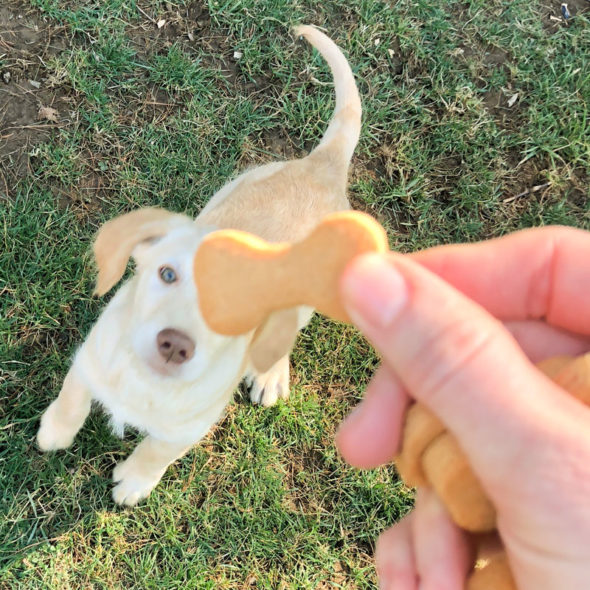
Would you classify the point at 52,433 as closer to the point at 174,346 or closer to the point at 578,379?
the point at 174,346

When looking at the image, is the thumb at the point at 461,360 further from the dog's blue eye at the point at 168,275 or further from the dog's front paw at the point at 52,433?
the dog's front paw at the point at 52,433

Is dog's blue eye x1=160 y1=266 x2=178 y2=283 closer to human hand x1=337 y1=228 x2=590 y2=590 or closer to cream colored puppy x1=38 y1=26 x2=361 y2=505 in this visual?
cream colored puppy x1=38 y1=26 x2=361 y2=505

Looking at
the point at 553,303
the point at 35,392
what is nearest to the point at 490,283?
the point at 553,303

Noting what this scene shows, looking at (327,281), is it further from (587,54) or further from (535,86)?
(587,54)

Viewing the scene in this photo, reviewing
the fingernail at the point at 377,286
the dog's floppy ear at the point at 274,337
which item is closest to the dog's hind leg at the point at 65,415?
the dog's floppy ear at the point at 274,337

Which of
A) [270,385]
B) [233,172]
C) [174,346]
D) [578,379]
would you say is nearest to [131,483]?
[270,385]

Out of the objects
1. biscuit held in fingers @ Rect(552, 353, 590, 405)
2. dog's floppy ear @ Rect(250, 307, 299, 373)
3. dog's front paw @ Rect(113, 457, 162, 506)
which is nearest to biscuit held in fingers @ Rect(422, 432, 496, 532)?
biscuit held in fingers @ Rect(552, 353, 590, 405)
